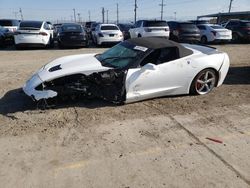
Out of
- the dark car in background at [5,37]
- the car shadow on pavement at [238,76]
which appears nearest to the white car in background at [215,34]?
the car shadow on pavement at [238,76]

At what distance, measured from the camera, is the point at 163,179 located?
3674mm

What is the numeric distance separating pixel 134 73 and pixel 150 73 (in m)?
0.35

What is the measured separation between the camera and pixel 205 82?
22.9 feet

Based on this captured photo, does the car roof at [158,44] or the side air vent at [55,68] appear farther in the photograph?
the car roof at [158,44]

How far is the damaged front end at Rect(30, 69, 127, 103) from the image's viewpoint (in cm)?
571

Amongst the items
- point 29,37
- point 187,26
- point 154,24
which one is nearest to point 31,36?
point 29,37

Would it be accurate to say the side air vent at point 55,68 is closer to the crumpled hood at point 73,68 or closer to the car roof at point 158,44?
the crumpled hood at point 73,68

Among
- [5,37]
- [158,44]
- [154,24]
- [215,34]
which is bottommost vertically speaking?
[215,34]

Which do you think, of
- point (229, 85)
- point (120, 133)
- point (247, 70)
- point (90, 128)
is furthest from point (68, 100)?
point (247, 70)

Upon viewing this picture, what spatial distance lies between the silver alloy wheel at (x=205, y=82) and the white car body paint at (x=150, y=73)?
16cm

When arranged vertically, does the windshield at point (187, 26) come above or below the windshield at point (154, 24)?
below

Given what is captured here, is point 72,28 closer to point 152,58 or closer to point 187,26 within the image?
point 187,26

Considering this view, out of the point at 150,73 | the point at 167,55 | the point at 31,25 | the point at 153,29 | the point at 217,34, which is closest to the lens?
the point at 150,73

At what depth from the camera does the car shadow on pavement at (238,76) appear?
831 centimetres
